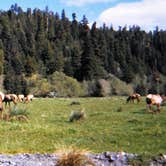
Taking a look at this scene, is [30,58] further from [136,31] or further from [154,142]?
[154,142]

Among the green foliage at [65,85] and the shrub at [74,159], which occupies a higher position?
the green foliage at [65,85]

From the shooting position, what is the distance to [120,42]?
497 feet

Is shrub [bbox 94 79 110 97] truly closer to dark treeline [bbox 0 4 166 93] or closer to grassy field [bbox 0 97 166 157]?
dark treeline [bbox 0 4 166 93]

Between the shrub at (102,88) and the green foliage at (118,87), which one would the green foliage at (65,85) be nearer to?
the shrub at (102,88)

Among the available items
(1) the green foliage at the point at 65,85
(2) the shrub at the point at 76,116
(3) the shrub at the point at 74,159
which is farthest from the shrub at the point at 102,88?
(3) the shrub at the point at 74,159

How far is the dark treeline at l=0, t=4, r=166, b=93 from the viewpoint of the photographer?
116 m

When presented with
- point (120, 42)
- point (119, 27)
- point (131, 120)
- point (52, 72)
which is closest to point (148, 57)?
point (120, 42)

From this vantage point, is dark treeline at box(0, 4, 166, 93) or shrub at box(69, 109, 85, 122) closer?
shrub at box(69, 109, 85, 122)

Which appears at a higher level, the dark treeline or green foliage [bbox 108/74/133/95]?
the dark treeline

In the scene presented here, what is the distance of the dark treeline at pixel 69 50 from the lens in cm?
11550

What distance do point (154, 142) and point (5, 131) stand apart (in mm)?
5789

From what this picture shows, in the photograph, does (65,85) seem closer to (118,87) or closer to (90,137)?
(118,87)

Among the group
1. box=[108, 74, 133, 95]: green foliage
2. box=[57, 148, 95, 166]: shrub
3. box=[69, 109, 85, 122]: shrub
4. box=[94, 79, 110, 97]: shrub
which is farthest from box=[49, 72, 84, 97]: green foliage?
box=[57, 148, 95, 166]: shrub

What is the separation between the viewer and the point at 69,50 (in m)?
133
